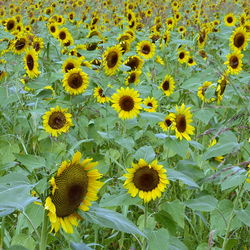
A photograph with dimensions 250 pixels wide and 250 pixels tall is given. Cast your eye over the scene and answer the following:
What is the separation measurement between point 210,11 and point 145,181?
579 centimetres

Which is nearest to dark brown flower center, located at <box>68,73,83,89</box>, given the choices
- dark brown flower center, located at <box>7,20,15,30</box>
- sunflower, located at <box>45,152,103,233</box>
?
sunflower, located at <box>45,152,103,233</box>

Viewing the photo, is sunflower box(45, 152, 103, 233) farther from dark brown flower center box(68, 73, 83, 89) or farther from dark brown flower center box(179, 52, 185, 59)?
dark brown flower center box(179, 52, 185, 59)

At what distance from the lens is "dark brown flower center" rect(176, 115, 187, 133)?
1.84 meters

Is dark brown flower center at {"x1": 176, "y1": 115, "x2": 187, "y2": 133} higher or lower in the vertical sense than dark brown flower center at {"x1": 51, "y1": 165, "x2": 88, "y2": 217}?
lower

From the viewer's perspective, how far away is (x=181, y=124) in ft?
6.08

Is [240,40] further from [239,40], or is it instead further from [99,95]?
[99,95]

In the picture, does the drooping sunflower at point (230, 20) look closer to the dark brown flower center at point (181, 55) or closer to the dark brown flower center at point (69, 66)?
the dark brown flower center at point (181, 55)

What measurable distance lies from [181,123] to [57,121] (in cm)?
57

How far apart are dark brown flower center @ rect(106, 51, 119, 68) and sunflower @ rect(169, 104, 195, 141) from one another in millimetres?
617

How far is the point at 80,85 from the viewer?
2254 millimetres

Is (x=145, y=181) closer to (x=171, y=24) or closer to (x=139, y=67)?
(x=139, y=67)

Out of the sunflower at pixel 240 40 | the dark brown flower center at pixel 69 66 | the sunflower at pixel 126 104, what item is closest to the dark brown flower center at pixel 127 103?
the sunflower at pixel 126 104

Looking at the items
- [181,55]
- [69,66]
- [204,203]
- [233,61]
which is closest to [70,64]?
[69,66]

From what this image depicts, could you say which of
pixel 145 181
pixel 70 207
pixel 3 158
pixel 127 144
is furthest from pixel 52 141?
pixel 70 207
